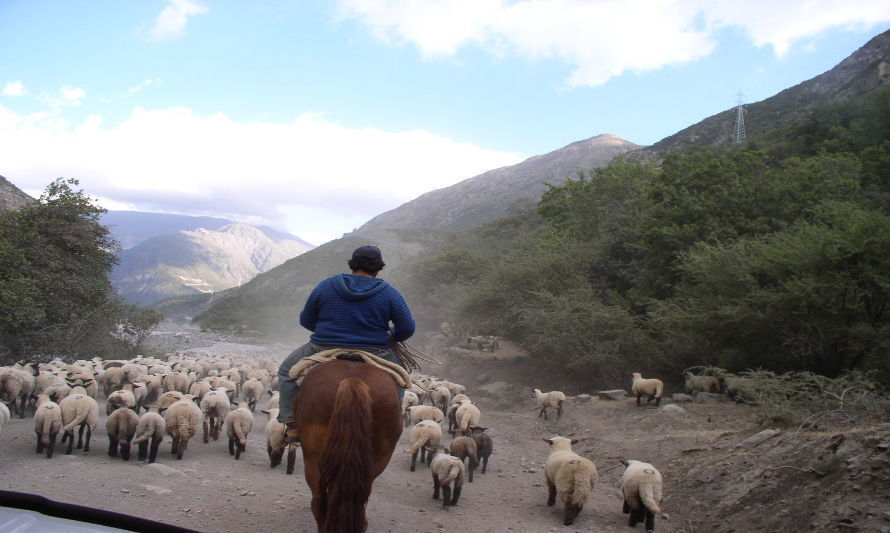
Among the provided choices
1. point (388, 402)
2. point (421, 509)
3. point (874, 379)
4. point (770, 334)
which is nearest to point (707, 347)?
point (770, 334)

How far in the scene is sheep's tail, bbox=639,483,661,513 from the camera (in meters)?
5.70

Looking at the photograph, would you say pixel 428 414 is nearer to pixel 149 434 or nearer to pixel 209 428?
pixel 209 428

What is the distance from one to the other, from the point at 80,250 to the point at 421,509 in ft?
49.8

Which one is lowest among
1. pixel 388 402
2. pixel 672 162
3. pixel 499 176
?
pixel 388 402

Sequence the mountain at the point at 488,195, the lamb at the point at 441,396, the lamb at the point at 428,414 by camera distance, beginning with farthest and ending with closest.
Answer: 1. the mountain at the point at 488,195
2. the lamb at the point at 441,396
3. the lamb at the point at 428,414

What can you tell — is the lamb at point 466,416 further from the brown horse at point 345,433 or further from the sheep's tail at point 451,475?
the brown horse at point 345,433

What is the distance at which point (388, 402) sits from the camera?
4043 mm

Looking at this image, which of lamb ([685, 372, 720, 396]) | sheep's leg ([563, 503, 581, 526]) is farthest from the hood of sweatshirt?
lamb ([685, 372, 720, 396])

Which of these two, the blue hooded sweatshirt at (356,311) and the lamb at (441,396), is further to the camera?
the lamb at (441,396)

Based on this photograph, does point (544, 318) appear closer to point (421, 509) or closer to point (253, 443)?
point (253, 443)

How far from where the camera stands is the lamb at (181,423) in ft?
24.8

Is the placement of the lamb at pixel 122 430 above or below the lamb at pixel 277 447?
above

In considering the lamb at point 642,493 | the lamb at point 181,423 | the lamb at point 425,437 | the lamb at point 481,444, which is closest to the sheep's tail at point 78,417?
the lamb at point 181,423

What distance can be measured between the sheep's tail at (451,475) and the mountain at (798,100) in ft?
125
